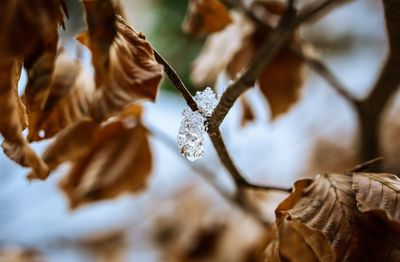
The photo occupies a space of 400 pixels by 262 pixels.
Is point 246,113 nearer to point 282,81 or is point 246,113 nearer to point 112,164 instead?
point 282,81

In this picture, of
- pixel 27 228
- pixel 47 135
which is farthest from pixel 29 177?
pixel 27 228

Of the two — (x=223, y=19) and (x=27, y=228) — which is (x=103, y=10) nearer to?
(x=223, y=19)

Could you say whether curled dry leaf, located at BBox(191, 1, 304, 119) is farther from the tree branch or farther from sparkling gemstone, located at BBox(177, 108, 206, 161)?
sparkling gemstone, located at BBox(177, 108, 206, 161)

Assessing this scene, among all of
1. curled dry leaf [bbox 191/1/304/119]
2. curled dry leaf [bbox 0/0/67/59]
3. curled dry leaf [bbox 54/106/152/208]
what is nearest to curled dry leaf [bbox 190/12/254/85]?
curled dry leaf [bbox 191/1/304/119]

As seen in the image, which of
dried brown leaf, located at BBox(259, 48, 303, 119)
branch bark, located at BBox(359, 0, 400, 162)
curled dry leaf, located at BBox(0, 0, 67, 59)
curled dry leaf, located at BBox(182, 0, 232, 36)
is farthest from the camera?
dried brown leaf, located at BBox(259, 48, 303, 119)

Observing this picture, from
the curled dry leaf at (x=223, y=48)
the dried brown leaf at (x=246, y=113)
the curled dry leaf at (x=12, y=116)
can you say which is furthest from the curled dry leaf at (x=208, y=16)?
the curled dry leaf at (x=12, y=116)
